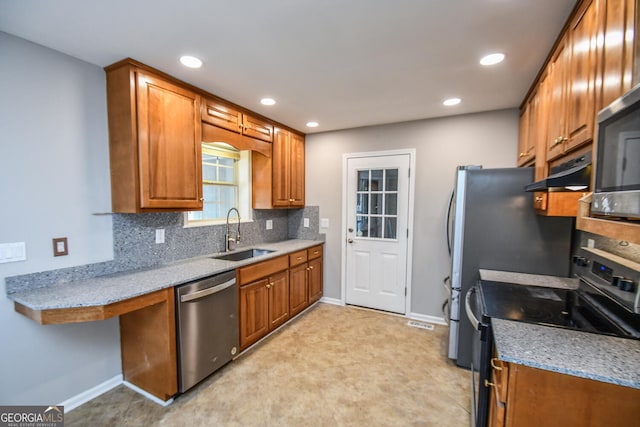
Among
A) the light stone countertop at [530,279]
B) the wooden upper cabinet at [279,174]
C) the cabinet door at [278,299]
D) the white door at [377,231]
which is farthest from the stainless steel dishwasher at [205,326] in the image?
the light stone countertop at [530,279]

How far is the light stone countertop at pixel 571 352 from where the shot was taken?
3.01 feet

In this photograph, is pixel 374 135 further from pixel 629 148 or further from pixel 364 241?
pixel 629 148

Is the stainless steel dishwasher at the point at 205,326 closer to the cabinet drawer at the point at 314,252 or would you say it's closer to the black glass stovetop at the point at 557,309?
the cabinet drawer at the point at 314,252

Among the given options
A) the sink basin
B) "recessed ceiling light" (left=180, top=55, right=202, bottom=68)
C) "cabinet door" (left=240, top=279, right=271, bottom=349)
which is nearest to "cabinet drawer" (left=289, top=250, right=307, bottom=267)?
the sink basin

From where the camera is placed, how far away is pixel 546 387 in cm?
99

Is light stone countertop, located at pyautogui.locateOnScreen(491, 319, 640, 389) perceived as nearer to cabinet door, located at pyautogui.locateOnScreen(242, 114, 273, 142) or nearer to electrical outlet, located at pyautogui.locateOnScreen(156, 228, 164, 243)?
electrical outlet, located at pyautogui.locateOnScreen(156, 228, 164, 243)

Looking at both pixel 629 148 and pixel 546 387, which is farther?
pixel 546 387

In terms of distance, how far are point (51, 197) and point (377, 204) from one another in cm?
303

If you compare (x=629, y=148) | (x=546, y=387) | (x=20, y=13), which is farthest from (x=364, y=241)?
(x=20, y=13)

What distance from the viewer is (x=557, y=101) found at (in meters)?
1.63

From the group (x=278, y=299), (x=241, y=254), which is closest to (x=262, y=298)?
(x=278, y=299)

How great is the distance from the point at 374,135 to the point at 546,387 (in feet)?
9.78

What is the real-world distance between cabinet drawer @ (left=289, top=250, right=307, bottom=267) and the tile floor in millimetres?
780

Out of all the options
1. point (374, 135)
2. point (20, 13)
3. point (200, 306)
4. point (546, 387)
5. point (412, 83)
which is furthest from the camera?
point (374, 135)
